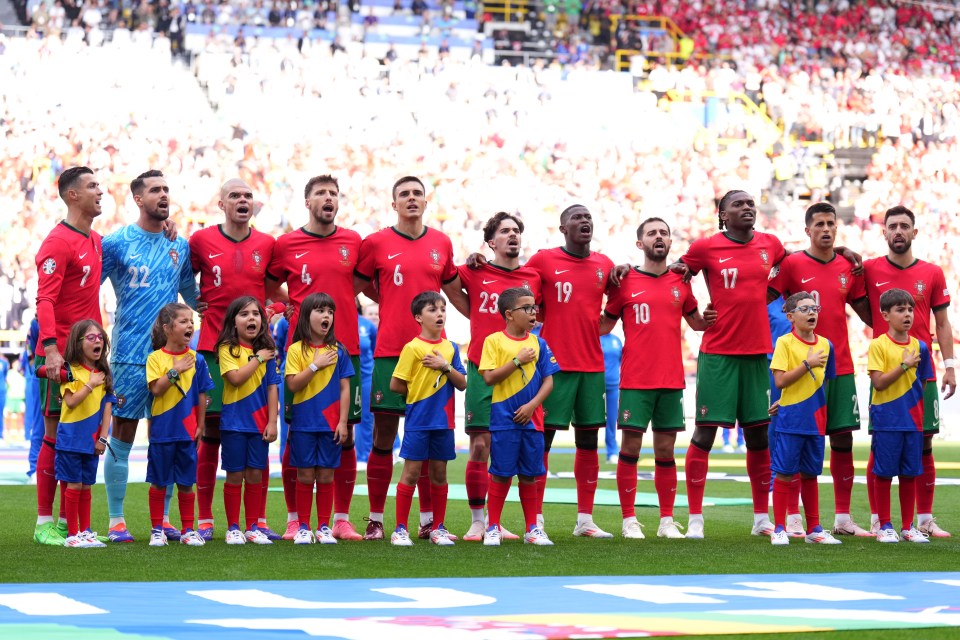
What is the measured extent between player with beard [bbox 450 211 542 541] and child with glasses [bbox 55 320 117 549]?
218cm

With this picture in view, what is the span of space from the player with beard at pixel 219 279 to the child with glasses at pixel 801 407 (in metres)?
3.15

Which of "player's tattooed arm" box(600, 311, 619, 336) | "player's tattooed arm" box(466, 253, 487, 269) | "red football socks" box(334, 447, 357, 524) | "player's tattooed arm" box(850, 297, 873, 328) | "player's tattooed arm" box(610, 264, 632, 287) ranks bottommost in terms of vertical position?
"red football socks" box(334, 447, 357, 524)

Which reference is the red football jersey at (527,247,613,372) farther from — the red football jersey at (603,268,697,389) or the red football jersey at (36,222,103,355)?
the red football jersey at (36,222,103,355)

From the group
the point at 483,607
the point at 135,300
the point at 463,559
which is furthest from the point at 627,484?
the point at 483,607

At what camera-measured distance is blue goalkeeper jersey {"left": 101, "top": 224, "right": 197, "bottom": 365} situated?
8422mm

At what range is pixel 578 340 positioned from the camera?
8922 millimetres

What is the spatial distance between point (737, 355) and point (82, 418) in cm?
402

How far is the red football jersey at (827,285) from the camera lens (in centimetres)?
909

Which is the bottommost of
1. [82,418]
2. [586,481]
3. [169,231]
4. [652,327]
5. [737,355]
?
[586,481]

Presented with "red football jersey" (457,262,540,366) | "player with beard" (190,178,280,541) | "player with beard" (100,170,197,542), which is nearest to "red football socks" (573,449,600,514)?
"red football jersey" (457,262,540,366)

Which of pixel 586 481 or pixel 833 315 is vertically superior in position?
pixel 833 315

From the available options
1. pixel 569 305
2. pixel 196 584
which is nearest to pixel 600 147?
pixel 569 305

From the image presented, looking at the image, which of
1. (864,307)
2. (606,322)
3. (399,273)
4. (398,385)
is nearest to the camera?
(398,385)

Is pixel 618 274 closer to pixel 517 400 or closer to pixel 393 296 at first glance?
pixel 517 400
